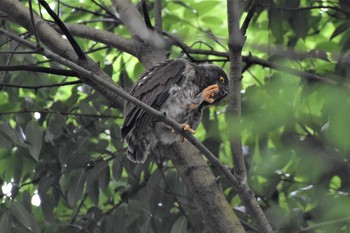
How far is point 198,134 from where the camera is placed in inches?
254

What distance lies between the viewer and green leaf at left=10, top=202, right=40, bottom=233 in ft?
15.3

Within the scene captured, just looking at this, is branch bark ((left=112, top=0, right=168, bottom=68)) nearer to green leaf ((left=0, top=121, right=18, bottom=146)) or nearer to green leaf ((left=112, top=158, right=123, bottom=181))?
green leaf ((left=112, top=158, right=123, bottom=181))

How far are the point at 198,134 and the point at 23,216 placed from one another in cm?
222

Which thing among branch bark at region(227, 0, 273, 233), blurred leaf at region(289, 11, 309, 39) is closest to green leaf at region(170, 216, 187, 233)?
branch bark at region(227, 0, 273, 233)

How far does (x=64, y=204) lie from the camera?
618cm

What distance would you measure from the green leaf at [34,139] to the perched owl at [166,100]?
669 millimetres

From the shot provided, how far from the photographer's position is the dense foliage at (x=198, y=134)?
15.5 feet

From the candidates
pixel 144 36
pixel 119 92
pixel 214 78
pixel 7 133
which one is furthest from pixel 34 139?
pixel 119 92

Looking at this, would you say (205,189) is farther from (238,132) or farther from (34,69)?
(34,69)

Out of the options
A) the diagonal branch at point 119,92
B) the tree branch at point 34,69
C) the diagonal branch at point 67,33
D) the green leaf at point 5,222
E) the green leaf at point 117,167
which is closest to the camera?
the diagonal branch at point 119,92

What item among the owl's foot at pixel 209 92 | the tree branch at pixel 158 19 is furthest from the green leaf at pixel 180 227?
the tree branch at pixel 158 19

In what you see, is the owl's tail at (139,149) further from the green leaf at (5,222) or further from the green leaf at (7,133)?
the green leaf at (5,222)

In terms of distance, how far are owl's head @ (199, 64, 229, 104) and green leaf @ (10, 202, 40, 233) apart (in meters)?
1.54

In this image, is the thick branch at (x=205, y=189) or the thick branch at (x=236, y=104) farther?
the thick branch at (x=205, y=189)
